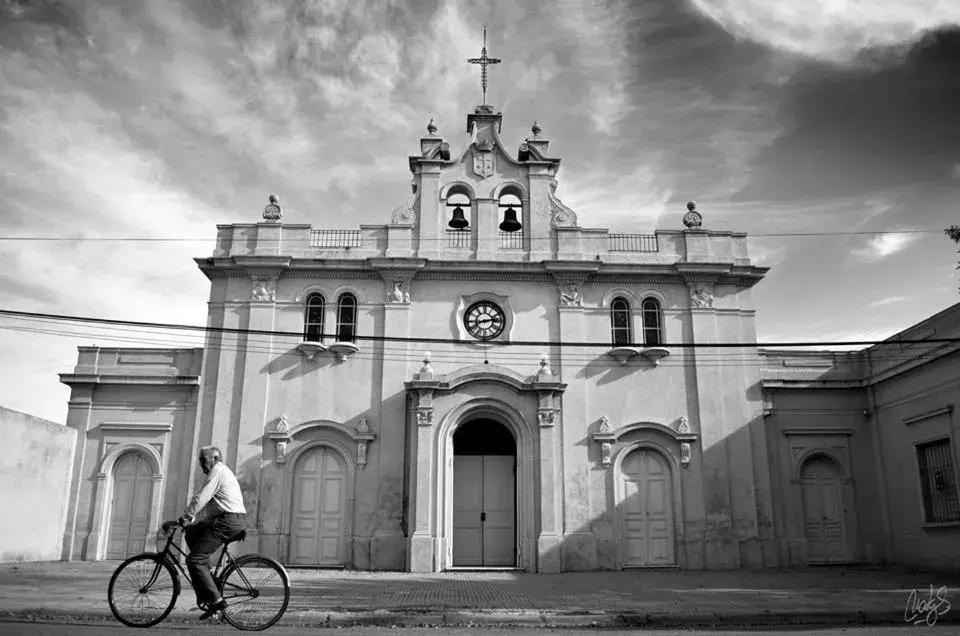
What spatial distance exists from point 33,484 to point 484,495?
11811mm

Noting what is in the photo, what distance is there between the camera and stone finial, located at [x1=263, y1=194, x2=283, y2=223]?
77.9ft

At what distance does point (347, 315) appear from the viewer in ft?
75.6

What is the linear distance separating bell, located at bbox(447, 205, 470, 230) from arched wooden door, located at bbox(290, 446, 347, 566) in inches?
290

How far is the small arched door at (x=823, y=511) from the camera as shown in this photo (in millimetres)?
22328

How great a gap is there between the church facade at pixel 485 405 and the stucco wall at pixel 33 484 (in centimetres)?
42

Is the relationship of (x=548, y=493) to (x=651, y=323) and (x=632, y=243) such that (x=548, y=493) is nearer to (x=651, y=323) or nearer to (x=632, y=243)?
(x=651, y=323)

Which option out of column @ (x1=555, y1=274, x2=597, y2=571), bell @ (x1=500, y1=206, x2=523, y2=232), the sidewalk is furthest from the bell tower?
the sidewalk

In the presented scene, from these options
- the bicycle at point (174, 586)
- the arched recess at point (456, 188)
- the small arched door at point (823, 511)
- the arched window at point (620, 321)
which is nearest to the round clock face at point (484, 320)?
the arched window at point (620, 321)

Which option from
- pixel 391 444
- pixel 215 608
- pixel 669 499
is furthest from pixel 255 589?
pixel 669 499

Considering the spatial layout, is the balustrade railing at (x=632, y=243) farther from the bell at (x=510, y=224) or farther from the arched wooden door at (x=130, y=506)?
the arched wooden door at (x=130, y=506)

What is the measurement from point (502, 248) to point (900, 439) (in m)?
12.1

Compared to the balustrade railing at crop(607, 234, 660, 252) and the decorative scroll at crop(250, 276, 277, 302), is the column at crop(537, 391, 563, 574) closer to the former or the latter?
the balustrade railing at crop(607, 234, 660, 252)

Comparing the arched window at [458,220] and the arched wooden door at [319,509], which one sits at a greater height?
the arched window at [458,220]

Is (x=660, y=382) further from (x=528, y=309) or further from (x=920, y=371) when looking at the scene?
(x=920, y=371)
